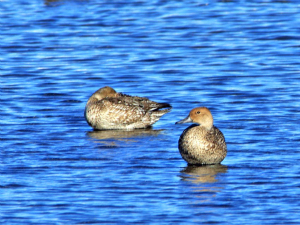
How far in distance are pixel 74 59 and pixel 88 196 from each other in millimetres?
10686

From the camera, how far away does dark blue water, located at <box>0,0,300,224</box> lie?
923cm

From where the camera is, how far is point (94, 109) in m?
13.6

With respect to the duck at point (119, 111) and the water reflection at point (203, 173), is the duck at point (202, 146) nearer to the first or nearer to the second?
the water reflection at point (203, 173)

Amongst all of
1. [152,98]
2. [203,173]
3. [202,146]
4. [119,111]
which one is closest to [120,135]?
[119,111]

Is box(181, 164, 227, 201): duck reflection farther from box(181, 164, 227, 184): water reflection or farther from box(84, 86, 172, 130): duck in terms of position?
box(84, 86, 172, 130): duck

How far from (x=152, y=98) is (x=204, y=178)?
5684 mm

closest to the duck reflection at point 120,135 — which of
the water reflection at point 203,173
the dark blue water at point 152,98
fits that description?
the dark blue water at point 152,98

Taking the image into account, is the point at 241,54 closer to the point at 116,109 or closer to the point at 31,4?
the point at 116,109

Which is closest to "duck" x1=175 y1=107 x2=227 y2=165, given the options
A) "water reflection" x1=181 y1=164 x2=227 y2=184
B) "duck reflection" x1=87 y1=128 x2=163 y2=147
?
"water reflection" x1=181 y1=164 x2=227 y2=184

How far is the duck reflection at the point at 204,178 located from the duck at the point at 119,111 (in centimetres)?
308

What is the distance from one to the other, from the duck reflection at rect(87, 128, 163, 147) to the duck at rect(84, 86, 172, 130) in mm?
131

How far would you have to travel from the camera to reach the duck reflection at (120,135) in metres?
12.8

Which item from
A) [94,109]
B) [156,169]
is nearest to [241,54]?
[94,109]

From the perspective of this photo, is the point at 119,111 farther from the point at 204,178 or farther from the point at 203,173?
the point at 204,178
